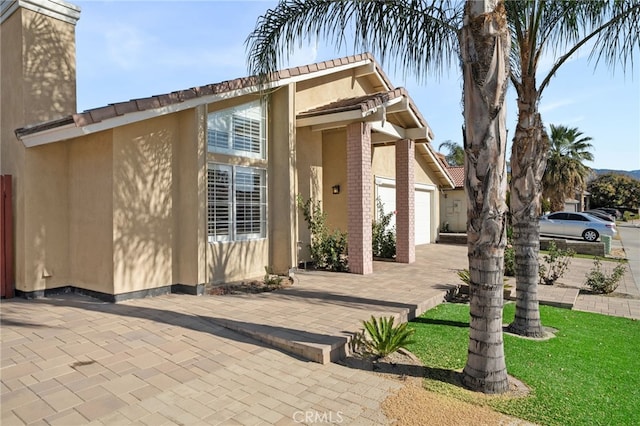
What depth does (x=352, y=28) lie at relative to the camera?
760 centimetres

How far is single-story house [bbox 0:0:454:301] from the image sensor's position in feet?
26.7

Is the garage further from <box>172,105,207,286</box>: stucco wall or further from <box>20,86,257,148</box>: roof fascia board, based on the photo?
<box>20,86,257,148</box>: roof fascia board

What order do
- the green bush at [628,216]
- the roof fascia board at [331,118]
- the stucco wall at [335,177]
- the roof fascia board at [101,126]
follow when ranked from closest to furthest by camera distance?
1. the roof fascia board at [101,126]
2. the roof fascia board at [331,118]
3. the stucco wall at [335,177]
4. the green bush at [628,216]

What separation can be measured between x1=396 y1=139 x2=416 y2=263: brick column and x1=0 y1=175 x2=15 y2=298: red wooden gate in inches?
432

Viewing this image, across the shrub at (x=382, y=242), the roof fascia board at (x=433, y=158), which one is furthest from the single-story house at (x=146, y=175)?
the roof fascia board at (x=433, y=158)

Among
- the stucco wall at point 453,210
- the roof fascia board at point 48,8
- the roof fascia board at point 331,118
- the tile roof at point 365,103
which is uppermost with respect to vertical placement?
the roof fascia board at point 48,8

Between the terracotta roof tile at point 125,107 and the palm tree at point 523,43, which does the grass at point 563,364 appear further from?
the terracotta roof tile at point 125,107

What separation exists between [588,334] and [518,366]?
2.77 m

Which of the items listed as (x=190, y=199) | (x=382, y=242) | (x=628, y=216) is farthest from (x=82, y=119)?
(x=628, y=216)

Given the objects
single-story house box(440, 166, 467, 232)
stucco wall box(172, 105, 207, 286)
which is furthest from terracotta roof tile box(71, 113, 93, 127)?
single-story house box(440, 166, 467, 232)

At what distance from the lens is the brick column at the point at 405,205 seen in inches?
548

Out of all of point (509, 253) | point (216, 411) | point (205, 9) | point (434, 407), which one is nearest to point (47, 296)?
point (216, 411)

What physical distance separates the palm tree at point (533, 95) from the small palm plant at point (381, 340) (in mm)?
2775

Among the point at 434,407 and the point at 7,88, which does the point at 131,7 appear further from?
the point at 434,407
